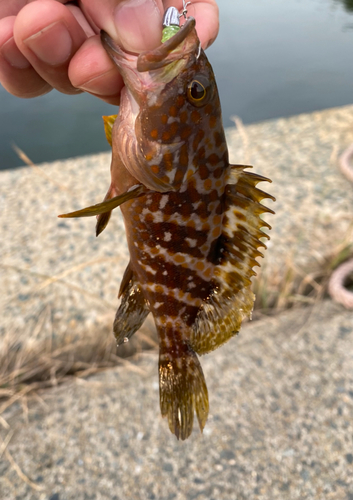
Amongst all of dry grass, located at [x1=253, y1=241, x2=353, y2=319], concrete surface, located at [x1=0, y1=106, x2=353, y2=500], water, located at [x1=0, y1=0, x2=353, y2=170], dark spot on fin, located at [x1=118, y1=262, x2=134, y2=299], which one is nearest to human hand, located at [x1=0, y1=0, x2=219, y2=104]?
dark spot on fin, located at [x1=118, y1=262, x2=134, y2=299]

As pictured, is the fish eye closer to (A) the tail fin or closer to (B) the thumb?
(B) the thumb

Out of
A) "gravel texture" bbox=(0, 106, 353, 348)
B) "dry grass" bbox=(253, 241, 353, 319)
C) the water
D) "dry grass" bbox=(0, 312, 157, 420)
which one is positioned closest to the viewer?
"dry grass" bbox=(0, 312, 157, 420)

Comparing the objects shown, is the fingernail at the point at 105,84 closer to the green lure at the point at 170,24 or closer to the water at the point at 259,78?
the green lure at the point at 170,24

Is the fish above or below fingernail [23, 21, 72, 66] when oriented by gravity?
below

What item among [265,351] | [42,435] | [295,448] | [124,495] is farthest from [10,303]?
[295,448]

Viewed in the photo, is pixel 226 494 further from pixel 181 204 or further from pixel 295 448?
pixel 181 204

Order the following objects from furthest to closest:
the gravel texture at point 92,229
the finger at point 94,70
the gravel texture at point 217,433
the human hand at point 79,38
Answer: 1. the gravel texture at point 92,229
2. the gravel texture at point 217,433
3. the finger at point 94,70
4. the human hand at point 79,38

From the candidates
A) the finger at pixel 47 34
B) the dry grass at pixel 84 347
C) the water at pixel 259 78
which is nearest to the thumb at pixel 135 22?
the finger at pixel 47 34

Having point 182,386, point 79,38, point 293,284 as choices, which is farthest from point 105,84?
point 293,284
